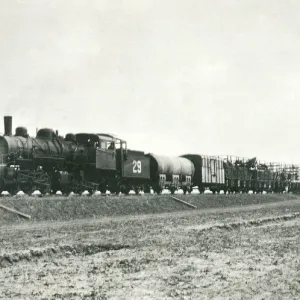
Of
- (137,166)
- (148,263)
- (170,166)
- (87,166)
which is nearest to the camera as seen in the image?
(148,263)

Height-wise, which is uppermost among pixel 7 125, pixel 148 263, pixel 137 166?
pixel 7 125

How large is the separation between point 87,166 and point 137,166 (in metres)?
6.01

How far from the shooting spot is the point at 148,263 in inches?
384

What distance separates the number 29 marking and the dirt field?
16436 mm

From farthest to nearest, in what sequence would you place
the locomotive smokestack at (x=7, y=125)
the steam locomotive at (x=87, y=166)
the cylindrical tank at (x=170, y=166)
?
the cylindrical tank at (x=170, y=166) → the locomotive smokestack at (x=7, y=125) → the steam locomotive at (x=87, y=166)

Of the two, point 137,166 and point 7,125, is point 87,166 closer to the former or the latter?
point 7,125

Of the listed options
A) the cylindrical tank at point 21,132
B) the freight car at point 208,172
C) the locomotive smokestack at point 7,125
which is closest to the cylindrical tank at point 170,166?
the freight car at point 208,172

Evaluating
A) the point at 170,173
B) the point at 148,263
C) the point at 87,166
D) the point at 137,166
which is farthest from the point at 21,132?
the point at 148,263

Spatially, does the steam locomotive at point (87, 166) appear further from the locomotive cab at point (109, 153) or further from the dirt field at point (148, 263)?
the dirt field at point (148, 263)

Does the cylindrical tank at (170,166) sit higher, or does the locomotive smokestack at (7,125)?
the locomotive smokestack at (7,125)

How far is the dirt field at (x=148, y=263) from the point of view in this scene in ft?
24.4

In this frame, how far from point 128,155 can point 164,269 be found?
912 inches

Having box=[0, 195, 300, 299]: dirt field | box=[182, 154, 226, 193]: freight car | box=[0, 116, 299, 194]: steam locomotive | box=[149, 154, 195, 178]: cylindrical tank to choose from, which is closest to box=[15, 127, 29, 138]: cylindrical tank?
box=[0, 116, 299, 194]: steam locomotive

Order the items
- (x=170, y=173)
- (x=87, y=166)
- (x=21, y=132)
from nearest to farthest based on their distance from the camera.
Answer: (x=21, y=132)
(x=87, y=166)
(x=170, y=173)
